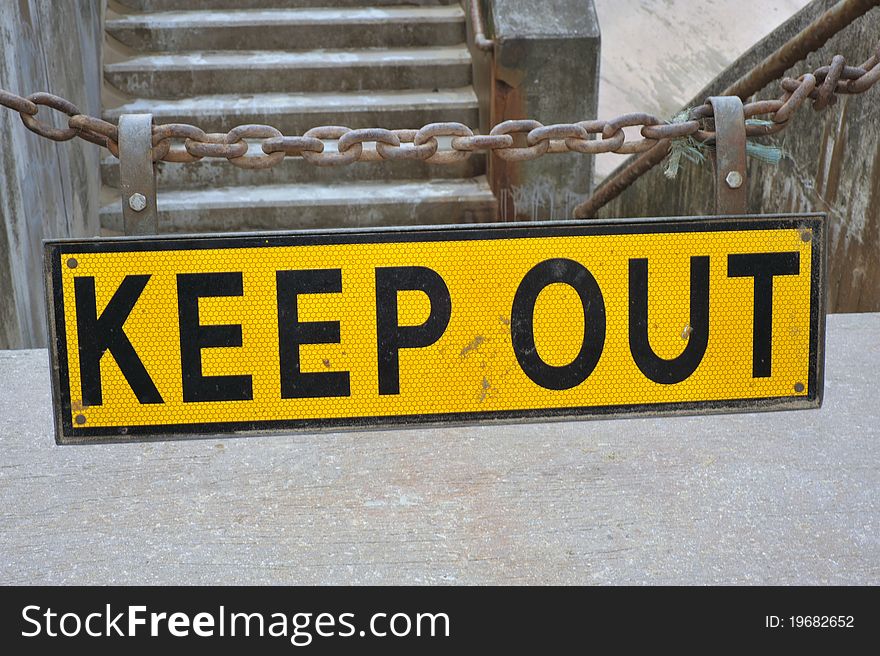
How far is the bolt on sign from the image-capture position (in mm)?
1592

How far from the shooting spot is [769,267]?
166cm

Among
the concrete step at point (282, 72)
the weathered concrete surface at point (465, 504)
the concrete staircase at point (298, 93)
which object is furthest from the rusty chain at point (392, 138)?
the concrete step at point (282, 72)

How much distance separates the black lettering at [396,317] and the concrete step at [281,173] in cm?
362

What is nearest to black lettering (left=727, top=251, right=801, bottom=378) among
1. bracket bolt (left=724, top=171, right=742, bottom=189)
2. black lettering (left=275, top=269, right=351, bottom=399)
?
bracket bolt (left=724, top=171, right=742, bottom=189)

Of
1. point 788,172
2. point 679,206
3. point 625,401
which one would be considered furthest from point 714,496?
point 679,206

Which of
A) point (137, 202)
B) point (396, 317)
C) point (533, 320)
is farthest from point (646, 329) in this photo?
point (137, 202)

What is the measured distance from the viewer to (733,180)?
5.58 feet

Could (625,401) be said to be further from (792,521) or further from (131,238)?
(131,238)

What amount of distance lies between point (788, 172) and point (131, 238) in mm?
2921

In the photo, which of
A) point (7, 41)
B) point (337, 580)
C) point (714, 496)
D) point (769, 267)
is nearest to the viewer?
point (337, 580)

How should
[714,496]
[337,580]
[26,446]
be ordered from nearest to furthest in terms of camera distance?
[337,580] < [714,496] < [26,446]

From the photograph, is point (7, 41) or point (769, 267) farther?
point (7, 41)

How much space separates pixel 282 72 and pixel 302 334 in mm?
4105

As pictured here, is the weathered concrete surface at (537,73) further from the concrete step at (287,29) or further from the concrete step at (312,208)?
the concrete step at (287,29)
